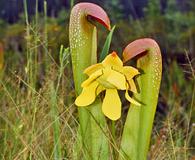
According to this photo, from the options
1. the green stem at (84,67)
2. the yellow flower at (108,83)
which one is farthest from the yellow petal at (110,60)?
the green stem at (84,67)

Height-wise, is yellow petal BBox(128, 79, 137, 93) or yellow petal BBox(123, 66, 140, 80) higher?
yellow petal BBox(123, 66, 140, 80)

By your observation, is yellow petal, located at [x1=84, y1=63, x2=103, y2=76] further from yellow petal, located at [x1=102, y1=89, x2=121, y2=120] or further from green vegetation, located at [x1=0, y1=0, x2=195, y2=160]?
green vegetation, located at [x1=0, y1=0, x2=195, y2=160]

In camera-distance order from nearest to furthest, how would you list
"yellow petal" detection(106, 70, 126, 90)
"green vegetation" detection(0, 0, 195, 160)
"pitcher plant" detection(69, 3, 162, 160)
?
"yellow petal" detection(106, 70, 126, 90), "pitcher plant" detection(69, 3, 162, 160), "green vegetation" detection(0, 0, 195, 160)

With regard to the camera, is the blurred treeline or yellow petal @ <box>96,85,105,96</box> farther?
the blurred treeline

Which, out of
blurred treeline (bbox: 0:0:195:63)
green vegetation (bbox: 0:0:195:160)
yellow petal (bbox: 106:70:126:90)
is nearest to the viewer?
yellow petal (bbox: 106:70:126:90)

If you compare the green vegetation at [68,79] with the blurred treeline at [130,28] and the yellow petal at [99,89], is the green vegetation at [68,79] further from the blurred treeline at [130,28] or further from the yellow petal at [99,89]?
the yellow petal at [99,89]

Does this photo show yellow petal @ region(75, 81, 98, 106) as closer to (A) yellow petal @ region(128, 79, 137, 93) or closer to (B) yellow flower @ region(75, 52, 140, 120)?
(B) yellow flower @ region(75, 52, 140, 120)

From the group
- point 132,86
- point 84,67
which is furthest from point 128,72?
point 84,67

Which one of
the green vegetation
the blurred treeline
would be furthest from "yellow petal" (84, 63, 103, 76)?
the blurred treeline
